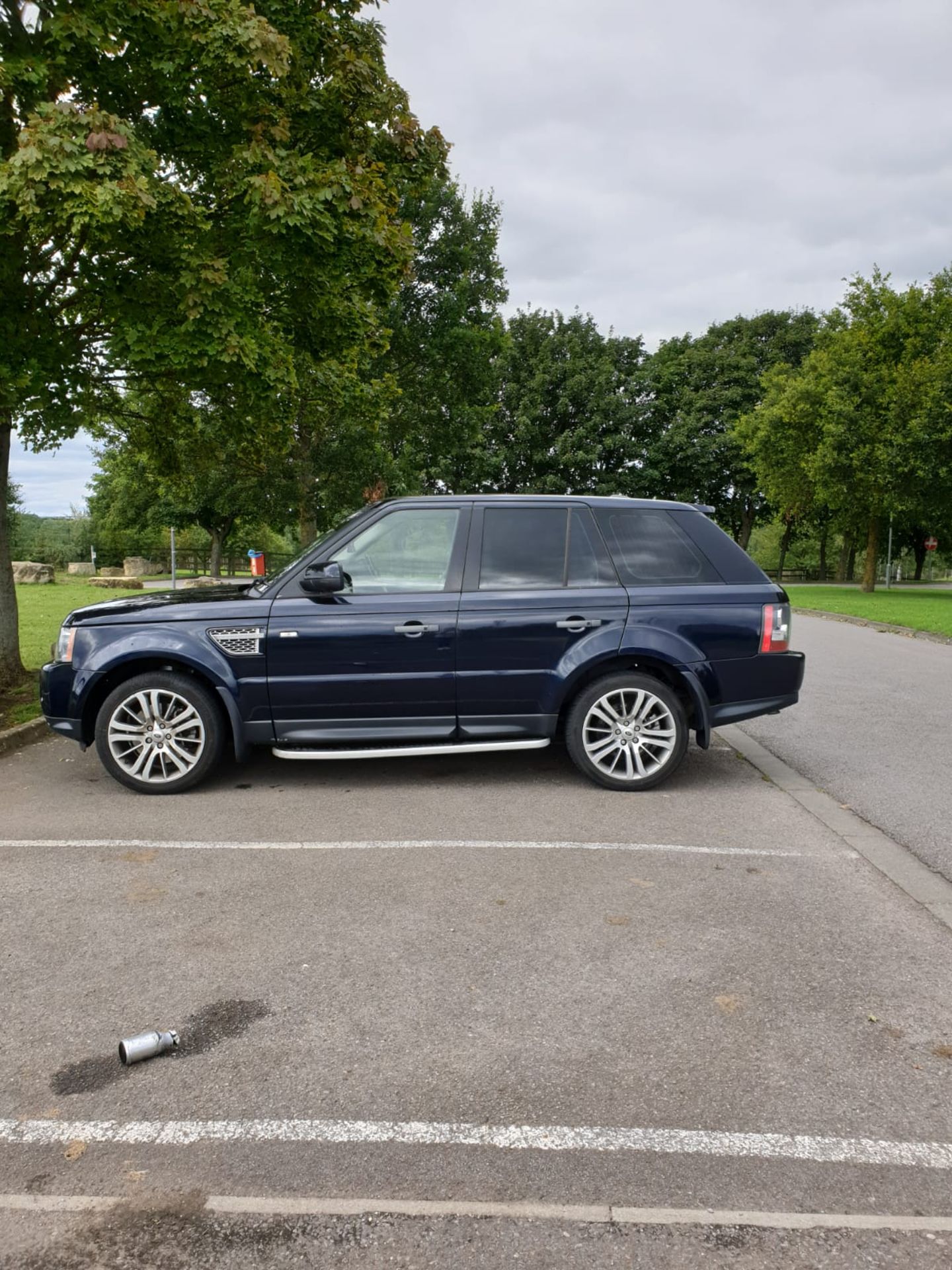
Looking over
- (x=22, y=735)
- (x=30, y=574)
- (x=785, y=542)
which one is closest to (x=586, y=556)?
(x=22, y=735)

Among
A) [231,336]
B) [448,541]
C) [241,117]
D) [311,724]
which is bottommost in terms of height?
[311,724]

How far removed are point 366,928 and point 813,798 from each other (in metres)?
3.38

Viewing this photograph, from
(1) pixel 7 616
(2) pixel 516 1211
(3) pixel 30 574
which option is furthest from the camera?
(3) pixel 30 574

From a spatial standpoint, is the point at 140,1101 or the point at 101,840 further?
the point at 101,840

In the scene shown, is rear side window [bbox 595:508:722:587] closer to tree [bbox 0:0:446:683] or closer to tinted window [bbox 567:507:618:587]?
tinted window [bbox 567:507:618:587]

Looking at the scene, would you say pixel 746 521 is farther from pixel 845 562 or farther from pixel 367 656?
pixel 367 656

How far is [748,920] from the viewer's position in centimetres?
385

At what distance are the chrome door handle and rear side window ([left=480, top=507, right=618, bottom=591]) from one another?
47 cm

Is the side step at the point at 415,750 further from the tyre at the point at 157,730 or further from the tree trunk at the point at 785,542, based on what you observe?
the tree trunk at the point at 785,542

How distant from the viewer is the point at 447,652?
19.4 feet

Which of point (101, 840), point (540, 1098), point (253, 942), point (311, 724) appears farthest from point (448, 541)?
point (540, 1098)

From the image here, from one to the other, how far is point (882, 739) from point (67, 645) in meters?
6.37

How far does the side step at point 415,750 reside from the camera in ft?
19.3

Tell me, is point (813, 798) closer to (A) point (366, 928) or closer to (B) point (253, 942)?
(A) point (366, 928)
